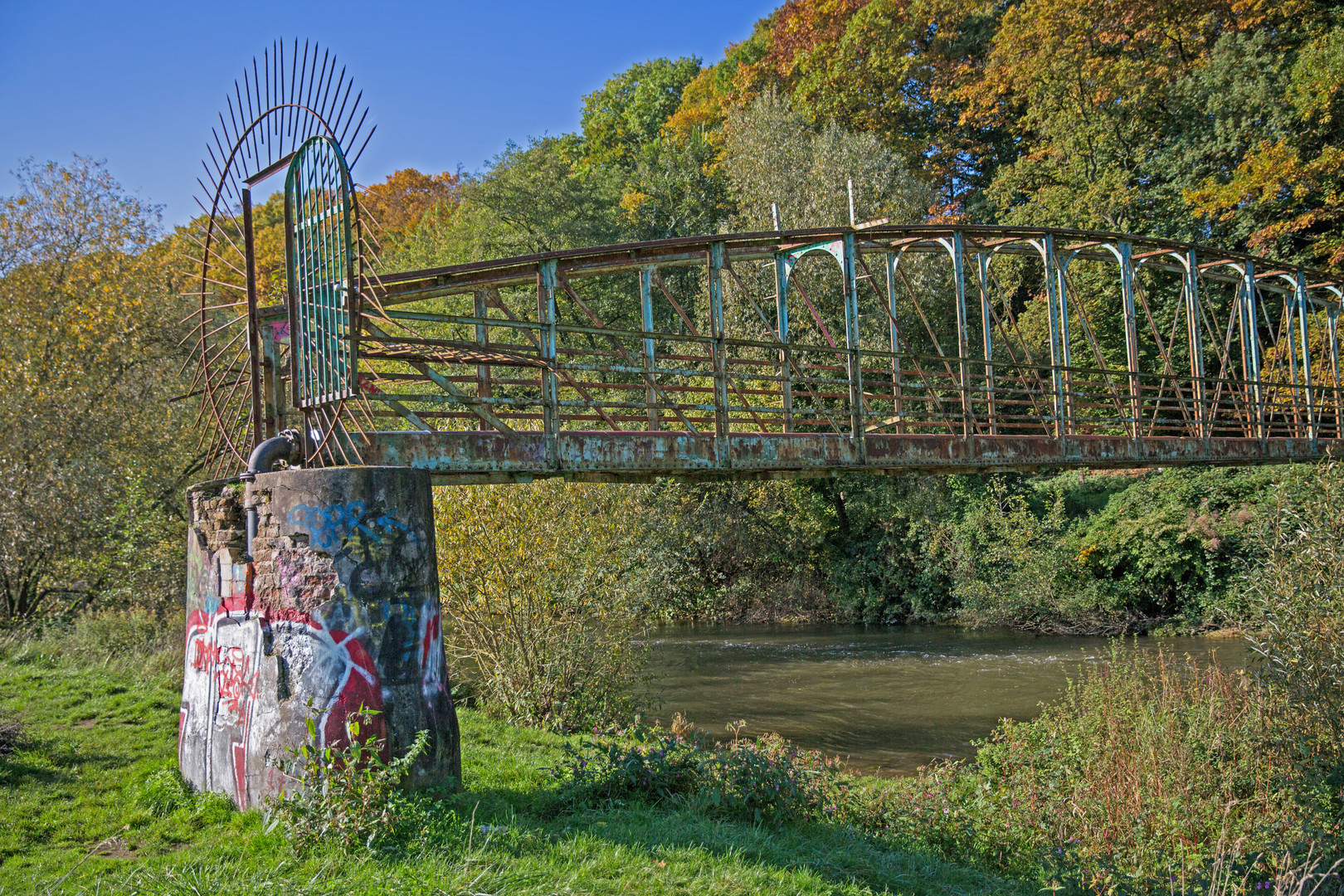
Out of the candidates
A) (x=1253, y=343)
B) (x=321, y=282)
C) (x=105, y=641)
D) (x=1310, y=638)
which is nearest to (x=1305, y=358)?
(x=1253, y=343)

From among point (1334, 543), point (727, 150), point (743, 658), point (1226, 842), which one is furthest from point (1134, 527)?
point (727, 150)

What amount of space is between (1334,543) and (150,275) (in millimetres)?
20191

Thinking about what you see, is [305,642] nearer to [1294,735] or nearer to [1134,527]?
[1294,735]

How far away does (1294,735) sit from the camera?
31.9 ft

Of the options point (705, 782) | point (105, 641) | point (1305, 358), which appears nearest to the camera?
point (705, 782)

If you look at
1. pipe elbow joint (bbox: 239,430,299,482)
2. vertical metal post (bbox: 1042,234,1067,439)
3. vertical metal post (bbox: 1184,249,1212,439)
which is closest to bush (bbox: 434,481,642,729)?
pipe elbow joint (bbox: 239,430,299,482)

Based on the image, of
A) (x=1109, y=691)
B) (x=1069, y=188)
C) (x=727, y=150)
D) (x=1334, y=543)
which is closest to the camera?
(x=1334, y=543)

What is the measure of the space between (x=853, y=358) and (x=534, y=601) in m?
5.58

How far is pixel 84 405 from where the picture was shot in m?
17.1

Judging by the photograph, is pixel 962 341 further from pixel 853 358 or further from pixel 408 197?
pixel 408 197

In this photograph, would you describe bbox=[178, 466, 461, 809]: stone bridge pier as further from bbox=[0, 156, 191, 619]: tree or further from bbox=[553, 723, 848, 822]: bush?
bbox=[0, 156, 191, 619]: tree

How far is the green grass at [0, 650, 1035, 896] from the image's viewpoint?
19.7 ft

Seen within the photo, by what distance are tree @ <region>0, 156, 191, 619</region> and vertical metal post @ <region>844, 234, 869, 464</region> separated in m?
11.8

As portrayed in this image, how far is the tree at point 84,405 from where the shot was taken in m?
15.9
